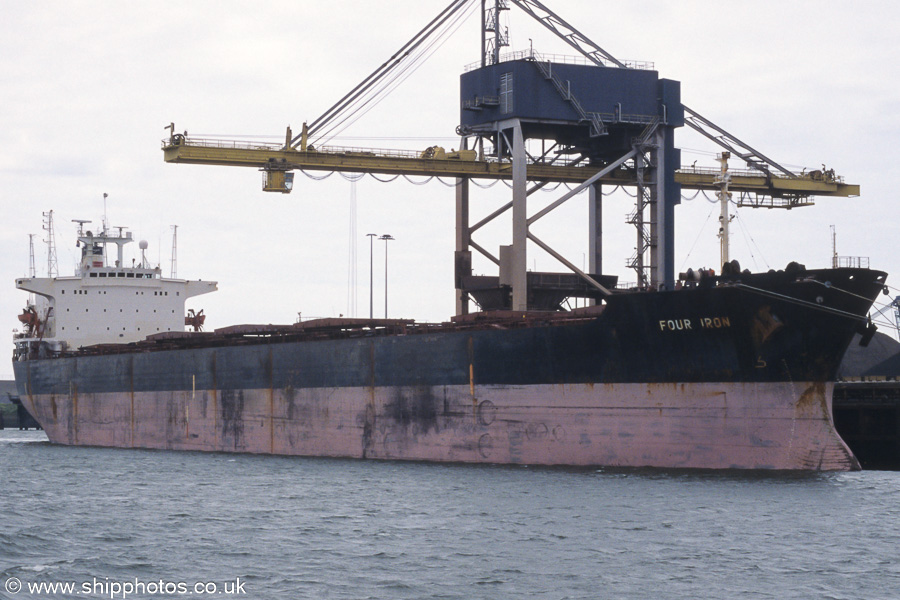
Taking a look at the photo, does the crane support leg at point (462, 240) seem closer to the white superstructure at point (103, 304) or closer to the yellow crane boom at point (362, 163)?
the yellow crane boom at point (362, 163)

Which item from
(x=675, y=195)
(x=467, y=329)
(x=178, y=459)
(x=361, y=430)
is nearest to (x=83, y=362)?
(x=178, y=459)

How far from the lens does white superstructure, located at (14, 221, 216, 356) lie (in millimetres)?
42500

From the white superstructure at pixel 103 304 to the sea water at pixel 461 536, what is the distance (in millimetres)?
18719

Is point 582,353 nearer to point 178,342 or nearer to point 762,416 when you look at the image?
point 762,416

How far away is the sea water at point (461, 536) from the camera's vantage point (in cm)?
1359

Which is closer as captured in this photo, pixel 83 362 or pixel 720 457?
pixel 720 457

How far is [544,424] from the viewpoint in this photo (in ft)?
79.3

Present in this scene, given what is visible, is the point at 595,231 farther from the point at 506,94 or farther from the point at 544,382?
the point at 544,382

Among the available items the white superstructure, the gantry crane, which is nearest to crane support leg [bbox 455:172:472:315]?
the gantry crane

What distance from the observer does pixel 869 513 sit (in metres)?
18.0

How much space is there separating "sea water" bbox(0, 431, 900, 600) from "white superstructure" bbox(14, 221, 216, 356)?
18.7m

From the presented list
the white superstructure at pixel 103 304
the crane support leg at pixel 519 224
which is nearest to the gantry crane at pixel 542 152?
the crane support leg at pixel 519 224

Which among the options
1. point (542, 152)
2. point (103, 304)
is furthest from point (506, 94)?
point (103, 304)

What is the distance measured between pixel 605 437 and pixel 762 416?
3.41 meters
